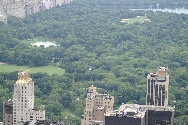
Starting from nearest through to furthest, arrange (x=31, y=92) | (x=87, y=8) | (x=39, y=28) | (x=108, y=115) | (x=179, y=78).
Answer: (x=108, y=115) < (x=31, y=92) < (x=179, y=78) < (x=39, y=28) < (x=87, y=8)

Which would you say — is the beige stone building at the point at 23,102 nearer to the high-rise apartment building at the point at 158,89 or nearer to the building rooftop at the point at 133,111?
the building rooftop at the point at 133,111

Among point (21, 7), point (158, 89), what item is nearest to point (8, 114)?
point (158, 89)

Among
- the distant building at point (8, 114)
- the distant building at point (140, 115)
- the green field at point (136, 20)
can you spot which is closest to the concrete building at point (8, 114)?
the distant building at point (8, 114)

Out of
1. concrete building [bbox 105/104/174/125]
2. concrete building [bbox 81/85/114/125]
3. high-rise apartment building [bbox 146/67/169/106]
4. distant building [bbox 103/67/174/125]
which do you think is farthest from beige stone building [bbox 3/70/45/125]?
high-rise apartment building [bbox 146/67/169/106]

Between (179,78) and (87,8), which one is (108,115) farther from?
(87,8)

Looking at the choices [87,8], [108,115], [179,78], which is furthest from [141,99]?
[87,8]
